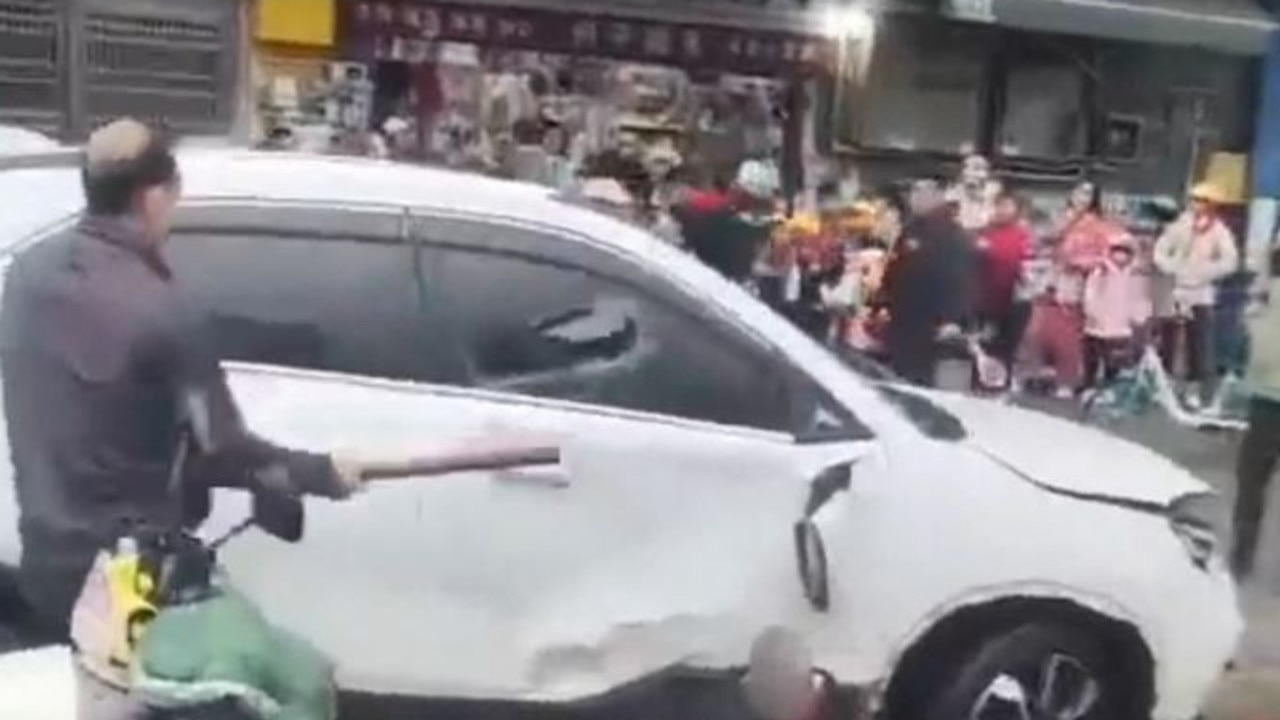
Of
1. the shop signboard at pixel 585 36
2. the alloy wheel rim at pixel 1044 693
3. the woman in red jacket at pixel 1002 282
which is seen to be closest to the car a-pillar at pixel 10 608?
the alloy wheel rim at pixel 1044 693

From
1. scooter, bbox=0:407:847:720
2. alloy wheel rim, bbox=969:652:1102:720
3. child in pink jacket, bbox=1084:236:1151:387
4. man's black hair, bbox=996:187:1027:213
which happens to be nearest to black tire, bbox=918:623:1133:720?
alloy wheel rim, bbox=969:652:1102:720

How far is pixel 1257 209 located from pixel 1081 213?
383 cm

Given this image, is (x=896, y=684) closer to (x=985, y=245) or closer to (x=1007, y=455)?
(x=1007, y=455)

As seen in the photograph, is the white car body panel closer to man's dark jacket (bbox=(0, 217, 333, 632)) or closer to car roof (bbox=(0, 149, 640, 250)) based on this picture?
car roof (bbox=(0, 149, 640, 250))

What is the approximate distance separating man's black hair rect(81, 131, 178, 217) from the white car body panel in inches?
11.6

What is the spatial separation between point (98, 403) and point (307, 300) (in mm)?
787

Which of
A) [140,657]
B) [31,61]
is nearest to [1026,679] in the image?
[140,657]

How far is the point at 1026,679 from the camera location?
7.04 m

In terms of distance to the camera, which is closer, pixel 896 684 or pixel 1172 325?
pixel 896 684

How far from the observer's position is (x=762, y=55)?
18.2 metres

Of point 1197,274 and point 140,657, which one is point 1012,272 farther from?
point 140,657

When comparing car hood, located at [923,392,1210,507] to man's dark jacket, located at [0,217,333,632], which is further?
car hood, located at [923,392,1210,507]

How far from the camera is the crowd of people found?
15.3 metres

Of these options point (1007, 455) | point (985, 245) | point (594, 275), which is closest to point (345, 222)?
point (594, 275)
